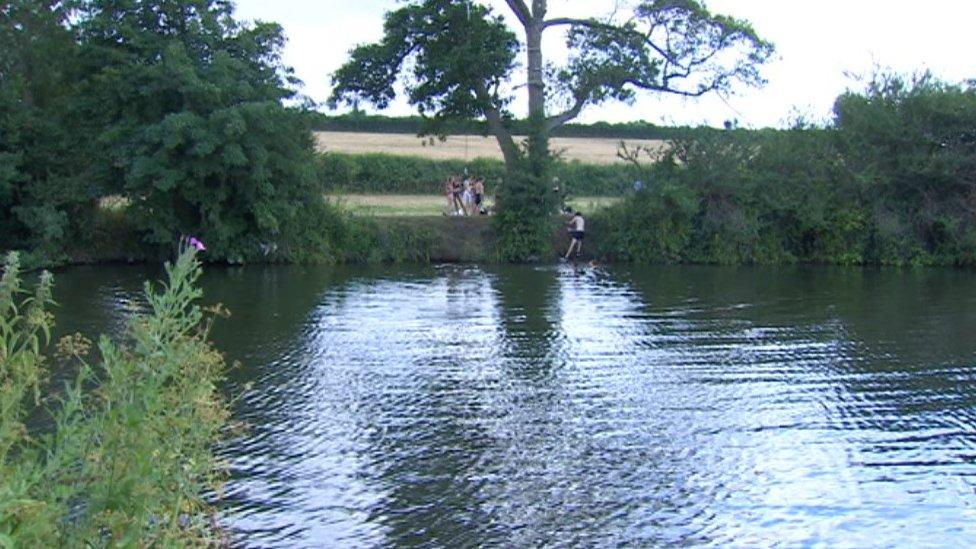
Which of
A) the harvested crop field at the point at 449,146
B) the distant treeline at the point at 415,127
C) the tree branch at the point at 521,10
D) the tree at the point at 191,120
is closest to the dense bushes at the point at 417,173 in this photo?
the harvested crop field at the point at 449,146

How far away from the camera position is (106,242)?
34750mm

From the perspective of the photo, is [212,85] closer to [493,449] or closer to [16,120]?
[16,120]

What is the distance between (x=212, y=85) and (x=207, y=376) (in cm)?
2469

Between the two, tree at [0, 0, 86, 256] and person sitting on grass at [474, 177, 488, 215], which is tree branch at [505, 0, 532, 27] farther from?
tree at [0, 0, 86, 256]

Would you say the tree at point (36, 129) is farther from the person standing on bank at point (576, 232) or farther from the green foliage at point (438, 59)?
the person standing on bank at point (576, 232)

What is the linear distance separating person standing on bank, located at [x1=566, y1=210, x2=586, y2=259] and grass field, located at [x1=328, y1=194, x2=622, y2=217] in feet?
8.08

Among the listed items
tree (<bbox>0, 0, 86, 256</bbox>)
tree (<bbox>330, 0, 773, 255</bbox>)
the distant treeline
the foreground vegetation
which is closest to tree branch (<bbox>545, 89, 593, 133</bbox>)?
tree (<bbox>330, 0, 773, 255</bbox>)

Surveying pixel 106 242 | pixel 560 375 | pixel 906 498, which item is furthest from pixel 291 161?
pixel 906 498

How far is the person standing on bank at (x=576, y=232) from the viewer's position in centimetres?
3662

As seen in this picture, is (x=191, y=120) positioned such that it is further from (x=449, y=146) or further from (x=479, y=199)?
(x=449, y=146)

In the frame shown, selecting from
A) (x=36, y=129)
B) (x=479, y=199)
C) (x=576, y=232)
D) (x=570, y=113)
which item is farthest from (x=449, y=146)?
(x=36, y=129)

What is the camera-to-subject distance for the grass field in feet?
127

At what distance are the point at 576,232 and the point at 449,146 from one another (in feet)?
89.4

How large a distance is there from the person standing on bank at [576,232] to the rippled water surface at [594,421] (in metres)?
11.7
